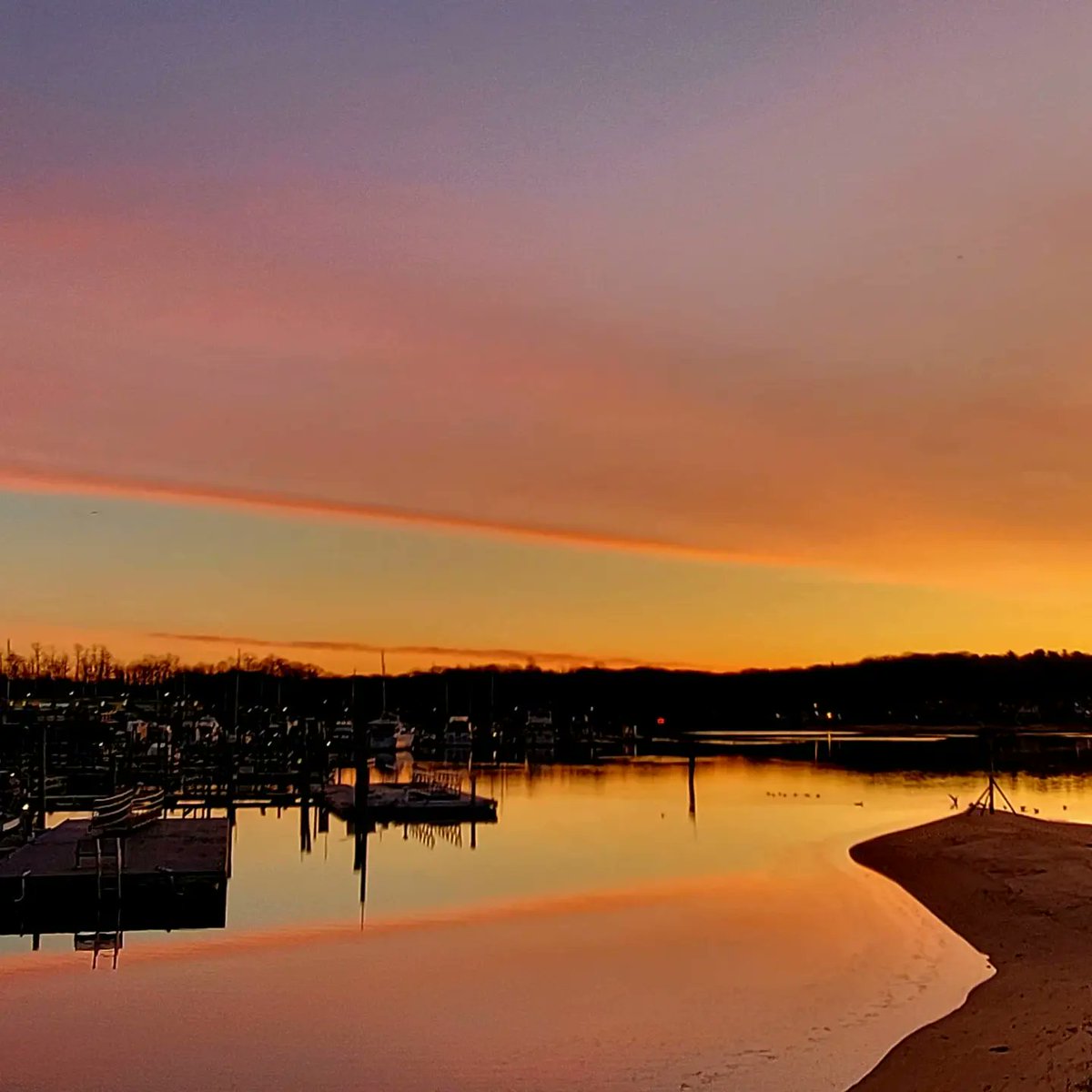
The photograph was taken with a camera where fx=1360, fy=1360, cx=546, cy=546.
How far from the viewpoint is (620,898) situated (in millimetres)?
36844

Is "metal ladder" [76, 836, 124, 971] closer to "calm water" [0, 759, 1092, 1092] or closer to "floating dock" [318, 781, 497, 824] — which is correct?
"calm water" [0, 759, 1092, 1092]

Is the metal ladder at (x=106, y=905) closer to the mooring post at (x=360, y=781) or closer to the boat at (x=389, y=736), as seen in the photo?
the mooring post at (x=360, y=781)

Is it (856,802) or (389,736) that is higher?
(389,736)

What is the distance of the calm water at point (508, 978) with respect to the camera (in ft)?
63.9

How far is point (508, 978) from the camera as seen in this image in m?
25.5

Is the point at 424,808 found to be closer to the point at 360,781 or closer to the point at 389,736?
the point at 360,781

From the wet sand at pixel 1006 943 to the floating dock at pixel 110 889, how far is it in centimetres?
1791

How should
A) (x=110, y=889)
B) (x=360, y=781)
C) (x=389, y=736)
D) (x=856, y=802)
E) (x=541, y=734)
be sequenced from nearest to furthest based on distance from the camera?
(x=110, y=889) → (x=360, y=781) → (x=856, y=802) → (x=389, y=736) → (x=541, y=734)

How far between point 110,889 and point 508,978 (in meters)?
12.2

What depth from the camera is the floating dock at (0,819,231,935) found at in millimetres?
31922

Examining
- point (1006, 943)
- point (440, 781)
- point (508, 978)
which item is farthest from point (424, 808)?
point (1006, 943)

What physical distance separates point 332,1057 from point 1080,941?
14.6 meters

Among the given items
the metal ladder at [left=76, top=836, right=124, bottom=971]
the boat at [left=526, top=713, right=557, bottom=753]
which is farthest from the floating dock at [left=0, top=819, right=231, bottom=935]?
the boat at [left=526, top=713, right=557, bottom=753]

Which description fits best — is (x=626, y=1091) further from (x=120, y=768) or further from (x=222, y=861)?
(x=120, y=768)
